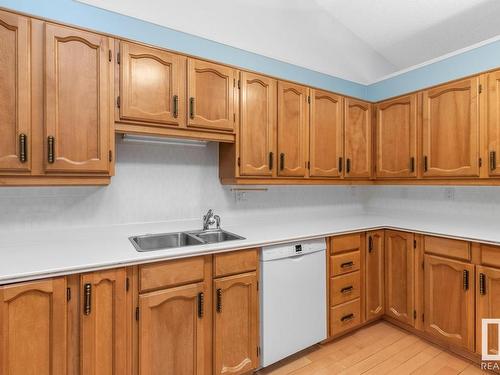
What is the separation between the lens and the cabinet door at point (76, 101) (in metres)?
1.50

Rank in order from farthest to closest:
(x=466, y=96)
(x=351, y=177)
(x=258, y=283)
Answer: (x=351, y=177) < (x=466, y=96) < (x=258, y=283)

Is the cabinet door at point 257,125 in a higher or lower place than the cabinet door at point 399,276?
higher

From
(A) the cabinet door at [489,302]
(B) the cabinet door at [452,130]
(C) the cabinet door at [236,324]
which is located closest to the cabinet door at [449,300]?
(A) the cabinet door at [489,302]

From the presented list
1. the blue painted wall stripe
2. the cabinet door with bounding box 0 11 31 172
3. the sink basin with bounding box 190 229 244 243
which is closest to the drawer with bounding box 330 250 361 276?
the sink basin with bounding box 190 229 244 243

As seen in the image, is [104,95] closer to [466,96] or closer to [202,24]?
[202,24]

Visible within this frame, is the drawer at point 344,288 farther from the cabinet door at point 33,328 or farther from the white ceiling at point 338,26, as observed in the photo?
the white ceiling at point 338,26

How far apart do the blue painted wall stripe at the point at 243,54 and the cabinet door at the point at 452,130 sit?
16cm

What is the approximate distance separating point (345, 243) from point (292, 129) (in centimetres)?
106

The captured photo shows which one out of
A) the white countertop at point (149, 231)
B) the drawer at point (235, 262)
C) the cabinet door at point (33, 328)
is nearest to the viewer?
the cabinet door at point (33, 328)

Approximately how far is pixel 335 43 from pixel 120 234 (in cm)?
292

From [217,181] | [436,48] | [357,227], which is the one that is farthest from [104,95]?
[436,48]

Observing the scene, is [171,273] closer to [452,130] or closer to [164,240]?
[164,240]

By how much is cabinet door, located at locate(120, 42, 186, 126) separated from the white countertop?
2.65ft

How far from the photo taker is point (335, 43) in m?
3.07
